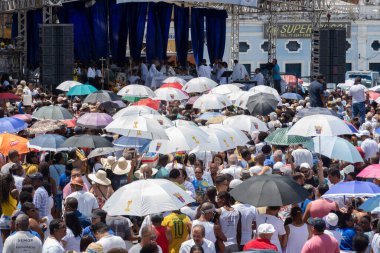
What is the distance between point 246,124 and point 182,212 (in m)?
6.80

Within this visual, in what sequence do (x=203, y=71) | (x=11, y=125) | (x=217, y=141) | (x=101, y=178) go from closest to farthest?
1. (x=101, y=178)
2. (x=217, y=141)
3. (x=11, y=125)
4. (x=203, y=71)

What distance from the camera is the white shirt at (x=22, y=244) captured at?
383 inches

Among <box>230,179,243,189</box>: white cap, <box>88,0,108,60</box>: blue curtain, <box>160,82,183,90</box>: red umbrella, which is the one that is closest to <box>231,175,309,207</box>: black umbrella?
<box>230,179,243,189</box>: white cap

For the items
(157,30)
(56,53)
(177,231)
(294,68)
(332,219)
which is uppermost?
(157,30)

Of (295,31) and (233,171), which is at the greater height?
(295,31)

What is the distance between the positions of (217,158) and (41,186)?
3.54 meters

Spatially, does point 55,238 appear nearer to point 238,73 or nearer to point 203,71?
point 203,71

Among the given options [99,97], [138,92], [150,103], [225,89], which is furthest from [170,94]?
[150,103]

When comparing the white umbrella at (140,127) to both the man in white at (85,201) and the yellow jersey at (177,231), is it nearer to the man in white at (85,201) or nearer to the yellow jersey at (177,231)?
the man in white at (85,201)

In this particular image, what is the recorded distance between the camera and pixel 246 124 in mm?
17922

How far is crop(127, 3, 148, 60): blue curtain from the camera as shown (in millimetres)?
36156

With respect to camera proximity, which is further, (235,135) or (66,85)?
(66,85)

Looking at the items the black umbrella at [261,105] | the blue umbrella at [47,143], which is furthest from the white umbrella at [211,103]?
the blue umbrella at [47,143]

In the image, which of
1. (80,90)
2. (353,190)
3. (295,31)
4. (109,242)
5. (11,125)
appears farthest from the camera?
(295,31)
